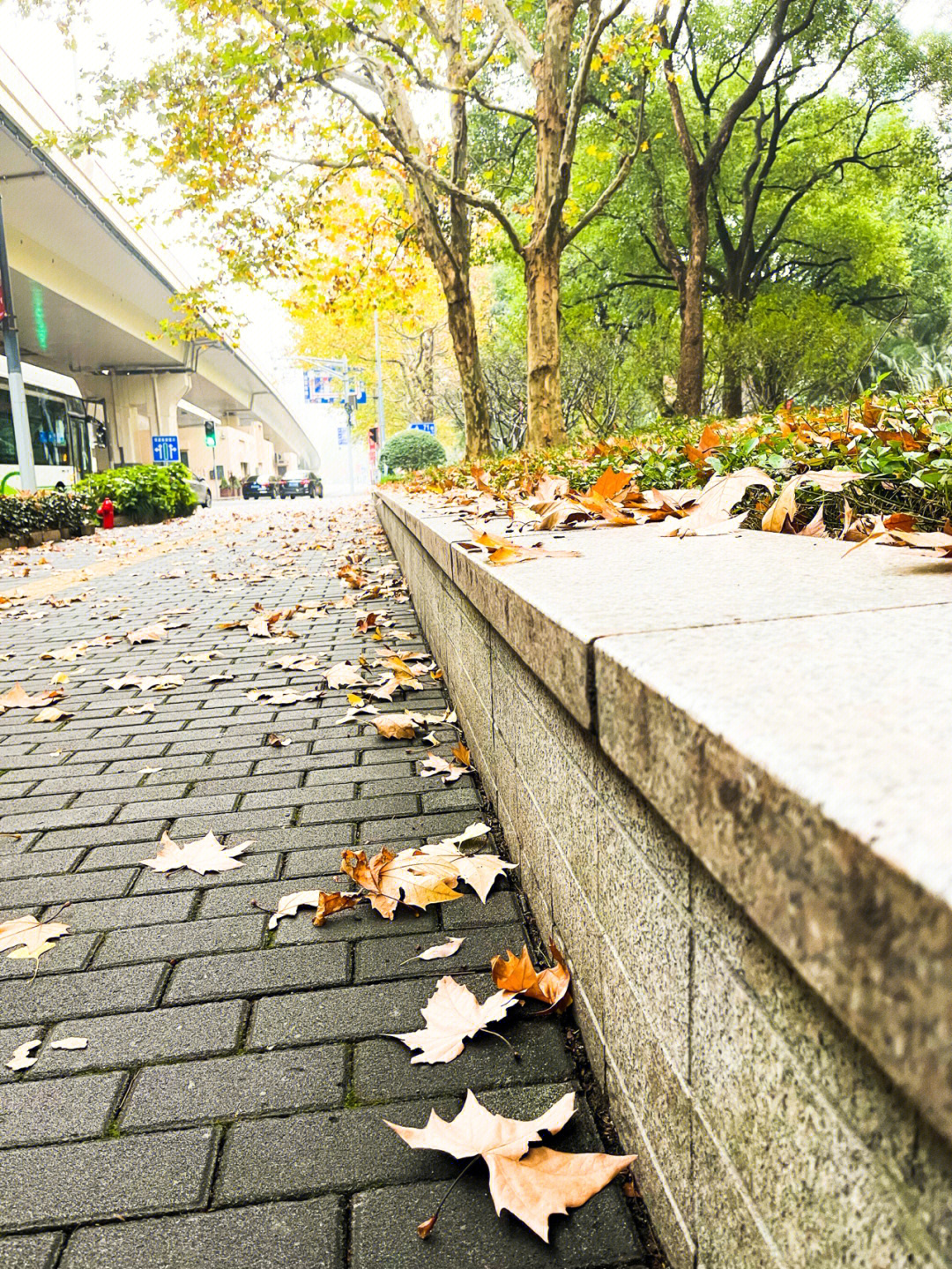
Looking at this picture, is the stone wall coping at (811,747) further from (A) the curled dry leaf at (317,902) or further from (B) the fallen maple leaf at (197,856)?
(B) the fallen maple leaf at (197,856)

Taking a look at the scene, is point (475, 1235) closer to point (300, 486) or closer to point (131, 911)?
point (131, 911)

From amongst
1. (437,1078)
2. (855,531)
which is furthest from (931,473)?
(437,1078)

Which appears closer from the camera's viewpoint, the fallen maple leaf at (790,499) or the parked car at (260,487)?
the fallen maple leaf at (790,499)

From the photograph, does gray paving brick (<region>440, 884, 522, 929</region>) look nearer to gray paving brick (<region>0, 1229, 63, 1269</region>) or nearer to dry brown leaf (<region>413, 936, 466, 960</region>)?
dry brown leaf (<region>413, 936, 466, 960</region>)

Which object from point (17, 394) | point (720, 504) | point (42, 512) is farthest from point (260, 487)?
point (720, 504)

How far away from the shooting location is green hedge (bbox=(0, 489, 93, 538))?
14.3m

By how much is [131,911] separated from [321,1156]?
108 cm

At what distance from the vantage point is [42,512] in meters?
15.5

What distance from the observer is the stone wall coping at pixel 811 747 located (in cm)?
56

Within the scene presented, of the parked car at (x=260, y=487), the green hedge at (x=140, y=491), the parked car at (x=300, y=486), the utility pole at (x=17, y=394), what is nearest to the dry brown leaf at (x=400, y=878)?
the utility pole at (x=17, y=394)

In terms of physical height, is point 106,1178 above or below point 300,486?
above

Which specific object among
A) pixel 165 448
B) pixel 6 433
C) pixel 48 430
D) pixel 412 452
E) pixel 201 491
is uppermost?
Answer: pixel 48 430

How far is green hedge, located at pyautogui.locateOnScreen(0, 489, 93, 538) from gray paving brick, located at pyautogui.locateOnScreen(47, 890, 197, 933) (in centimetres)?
1343

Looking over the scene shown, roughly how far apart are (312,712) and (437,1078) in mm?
2556
